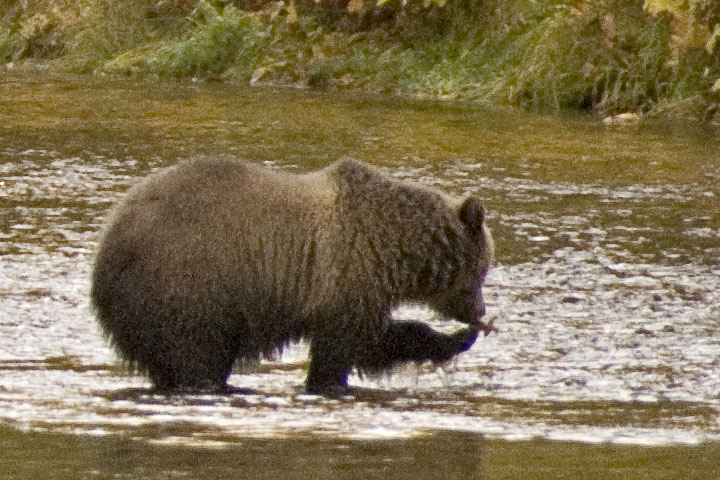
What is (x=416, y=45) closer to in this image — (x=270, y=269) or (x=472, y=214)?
(x=472, y=214)

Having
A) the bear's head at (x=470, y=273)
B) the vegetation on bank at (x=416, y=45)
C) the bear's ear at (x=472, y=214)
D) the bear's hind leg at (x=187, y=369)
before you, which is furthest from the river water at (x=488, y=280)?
the vegetation on bank at (x=416, y=45)

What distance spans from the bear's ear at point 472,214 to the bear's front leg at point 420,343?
1.39ft

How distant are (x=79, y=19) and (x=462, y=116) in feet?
33.6

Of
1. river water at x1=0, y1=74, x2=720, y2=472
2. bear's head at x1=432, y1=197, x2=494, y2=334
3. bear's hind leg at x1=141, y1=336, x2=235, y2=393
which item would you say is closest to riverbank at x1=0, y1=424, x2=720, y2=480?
river water at x1=0, y1=74, x2=720, y2=472

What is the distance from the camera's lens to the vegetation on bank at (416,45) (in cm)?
1678

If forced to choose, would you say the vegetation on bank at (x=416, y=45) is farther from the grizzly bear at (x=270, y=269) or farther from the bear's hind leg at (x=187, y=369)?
the bear's hind leg at (x=187, y=369)

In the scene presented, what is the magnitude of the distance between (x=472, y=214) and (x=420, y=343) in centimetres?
55

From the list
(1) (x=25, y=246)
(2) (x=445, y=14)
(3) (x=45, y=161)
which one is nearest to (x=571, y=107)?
(2) (x=445, y=14)

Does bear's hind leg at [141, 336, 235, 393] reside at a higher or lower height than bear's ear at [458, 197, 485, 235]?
lower

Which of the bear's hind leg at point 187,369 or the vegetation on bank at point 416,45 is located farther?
the vegetation on bank at point 416,45

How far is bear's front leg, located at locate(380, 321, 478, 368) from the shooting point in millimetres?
6828

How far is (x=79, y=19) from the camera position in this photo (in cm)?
2545

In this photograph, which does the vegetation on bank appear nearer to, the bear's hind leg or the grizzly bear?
the grizzly bear

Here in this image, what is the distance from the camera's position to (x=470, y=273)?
23.0 ft
